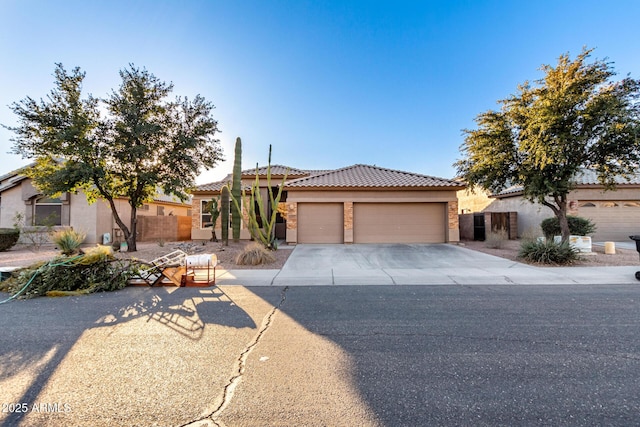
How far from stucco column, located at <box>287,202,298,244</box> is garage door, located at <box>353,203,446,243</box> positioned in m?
3.27

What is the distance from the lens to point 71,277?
6.47 metres

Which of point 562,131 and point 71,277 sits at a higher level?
point 562,131

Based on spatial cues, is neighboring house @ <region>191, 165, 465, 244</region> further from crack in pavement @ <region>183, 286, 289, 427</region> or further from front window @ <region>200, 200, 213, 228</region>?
crack in pavement @ <region>183, 286, 289, 427</region>

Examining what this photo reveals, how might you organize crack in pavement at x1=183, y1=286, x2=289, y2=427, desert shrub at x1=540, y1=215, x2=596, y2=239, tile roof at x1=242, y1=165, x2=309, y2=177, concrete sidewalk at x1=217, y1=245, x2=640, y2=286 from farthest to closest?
tile roof at x1=242, y1=165, x2=309, y2=177 < desert shrub at x1=540, y1=215, x2=596, y2=239 < concrete sidewalk at x1=217, y1=245, x2=640, y2=286 < crack in pavement at x1=183, y1=286, x2=289, y2=427

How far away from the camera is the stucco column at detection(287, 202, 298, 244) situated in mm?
14914

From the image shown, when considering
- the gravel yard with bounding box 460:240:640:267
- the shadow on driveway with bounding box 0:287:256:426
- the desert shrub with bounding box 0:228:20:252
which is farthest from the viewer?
the desert shrub with bounding box 0:228:20:252

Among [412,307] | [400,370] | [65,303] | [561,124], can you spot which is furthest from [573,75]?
[65,303]

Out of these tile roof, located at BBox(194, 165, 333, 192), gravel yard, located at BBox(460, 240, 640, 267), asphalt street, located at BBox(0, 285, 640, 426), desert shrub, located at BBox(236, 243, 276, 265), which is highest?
tile roof, located at BBox(194, 165, 333, 192)

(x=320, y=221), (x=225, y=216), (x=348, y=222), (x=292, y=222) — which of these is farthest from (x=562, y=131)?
(x=225, y=216)

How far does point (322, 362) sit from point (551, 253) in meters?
10.2

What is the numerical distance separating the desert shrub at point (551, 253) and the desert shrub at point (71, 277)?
501 inches

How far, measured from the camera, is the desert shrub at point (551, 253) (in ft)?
30.7

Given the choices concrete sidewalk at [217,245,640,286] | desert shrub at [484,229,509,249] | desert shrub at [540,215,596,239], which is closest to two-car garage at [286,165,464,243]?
desert shrub at [484,229,509,249]

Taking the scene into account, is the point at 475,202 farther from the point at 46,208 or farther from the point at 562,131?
the point at 46,208
